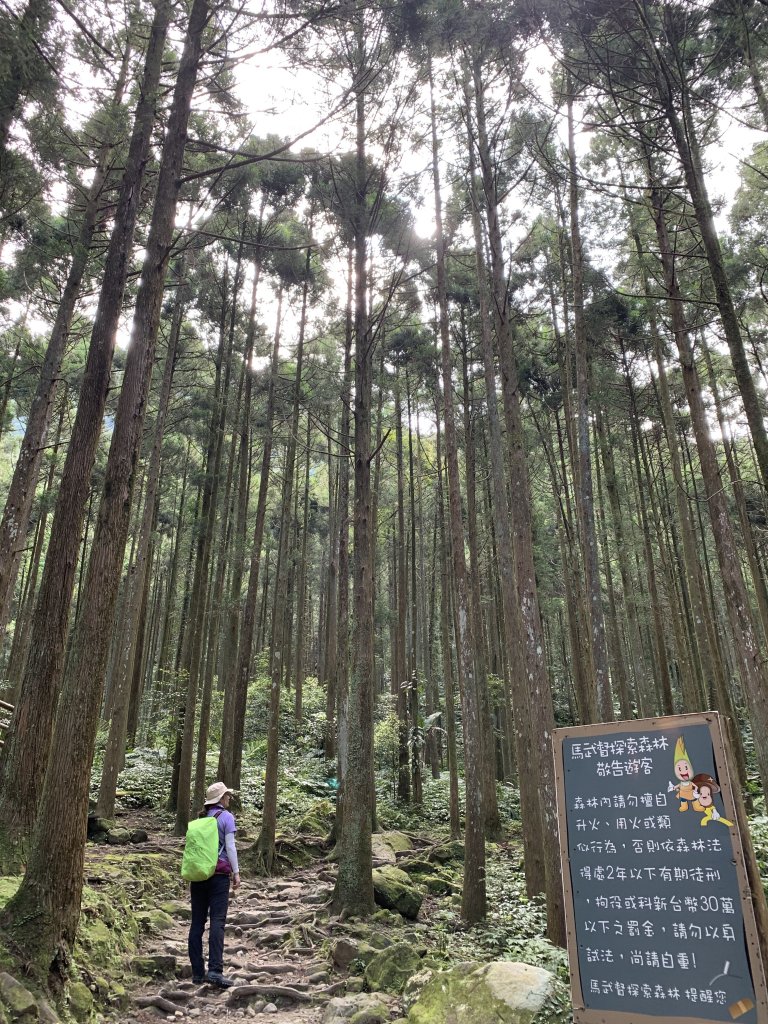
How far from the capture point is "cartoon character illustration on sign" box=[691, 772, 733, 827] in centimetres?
293

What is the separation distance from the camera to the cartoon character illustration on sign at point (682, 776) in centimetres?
302

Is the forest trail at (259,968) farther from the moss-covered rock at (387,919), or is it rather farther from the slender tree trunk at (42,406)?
the slender tree trunk at (42,406)

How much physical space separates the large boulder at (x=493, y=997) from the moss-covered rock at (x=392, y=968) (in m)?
1.34

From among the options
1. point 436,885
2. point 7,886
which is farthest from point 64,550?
point 436,885

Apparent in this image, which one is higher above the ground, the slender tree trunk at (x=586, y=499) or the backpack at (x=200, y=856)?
the slender tree trunk at (x=586, y=499)

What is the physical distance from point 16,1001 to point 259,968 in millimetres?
2926

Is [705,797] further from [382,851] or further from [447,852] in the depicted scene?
[447,852]

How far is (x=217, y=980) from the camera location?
5012mm

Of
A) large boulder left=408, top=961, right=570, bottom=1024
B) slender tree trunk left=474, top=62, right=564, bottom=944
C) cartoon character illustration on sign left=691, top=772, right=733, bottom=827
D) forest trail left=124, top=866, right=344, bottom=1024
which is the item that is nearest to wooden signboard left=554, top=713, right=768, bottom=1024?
cartoon character illustration on sign left=691, top=772, right=733, bottom=827

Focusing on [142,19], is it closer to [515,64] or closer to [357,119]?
[357,119]

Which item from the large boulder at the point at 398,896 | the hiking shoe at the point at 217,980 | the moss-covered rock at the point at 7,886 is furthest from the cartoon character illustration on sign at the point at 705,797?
the large boulder at the point at 398,896

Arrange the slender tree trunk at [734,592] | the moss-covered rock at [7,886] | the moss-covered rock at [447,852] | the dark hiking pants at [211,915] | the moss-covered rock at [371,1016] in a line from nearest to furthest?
the moss-covered rock at [371,1016] → the moss-covered rock at [7,886] → the dark hiking pants at [211,915] → the slender tree trunk at [734,592] → the moss-covered rock at [447,852]

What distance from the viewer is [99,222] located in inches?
364

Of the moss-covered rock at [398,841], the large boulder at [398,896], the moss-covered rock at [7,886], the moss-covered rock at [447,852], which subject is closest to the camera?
the moss-covered rock at [7,886]
